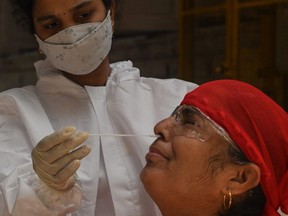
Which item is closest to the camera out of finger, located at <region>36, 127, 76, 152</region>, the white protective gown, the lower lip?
finger, located at <region>36, 127, 76, 152</region>

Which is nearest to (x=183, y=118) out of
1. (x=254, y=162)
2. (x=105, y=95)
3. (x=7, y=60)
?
(x=254, y=162)

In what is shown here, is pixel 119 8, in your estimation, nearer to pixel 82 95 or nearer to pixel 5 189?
pixel 82 95

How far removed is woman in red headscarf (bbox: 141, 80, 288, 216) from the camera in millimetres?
1389

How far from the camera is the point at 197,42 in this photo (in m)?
3.59

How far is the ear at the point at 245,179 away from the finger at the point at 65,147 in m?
0.38

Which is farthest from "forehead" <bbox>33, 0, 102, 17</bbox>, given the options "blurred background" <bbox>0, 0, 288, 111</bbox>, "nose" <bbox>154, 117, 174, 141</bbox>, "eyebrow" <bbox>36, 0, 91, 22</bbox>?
"blurred background" <bbox>0, 0, 288, 111</bbox>

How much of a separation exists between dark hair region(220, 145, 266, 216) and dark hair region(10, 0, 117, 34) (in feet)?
2.16

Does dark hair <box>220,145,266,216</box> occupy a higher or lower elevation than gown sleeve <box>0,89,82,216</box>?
lower

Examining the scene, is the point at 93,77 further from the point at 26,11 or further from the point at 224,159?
the point at 224,159

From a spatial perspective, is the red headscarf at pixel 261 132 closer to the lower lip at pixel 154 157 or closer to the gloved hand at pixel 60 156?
the lower lip at pixel 154 157

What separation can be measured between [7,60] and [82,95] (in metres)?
2.48

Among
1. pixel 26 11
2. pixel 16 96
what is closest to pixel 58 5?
pixel 26 11

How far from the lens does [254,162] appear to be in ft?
4.52

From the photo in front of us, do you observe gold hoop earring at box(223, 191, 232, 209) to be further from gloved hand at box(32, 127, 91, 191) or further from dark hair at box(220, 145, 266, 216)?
gloved hand at box(32, 127, 91, 191)
